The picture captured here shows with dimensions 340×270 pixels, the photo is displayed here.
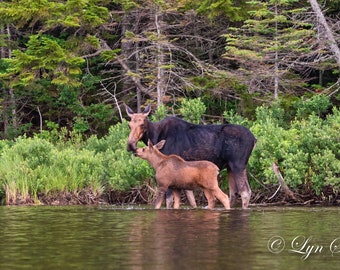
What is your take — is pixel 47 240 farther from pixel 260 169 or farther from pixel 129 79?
pixel 129 79

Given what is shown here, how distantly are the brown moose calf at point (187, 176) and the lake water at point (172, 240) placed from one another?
4.64 feet

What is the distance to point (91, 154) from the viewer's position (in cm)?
2333

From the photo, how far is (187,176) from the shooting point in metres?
17.3

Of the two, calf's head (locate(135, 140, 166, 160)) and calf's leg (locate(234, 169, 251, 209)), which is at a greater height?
calf's head (locate(135, 140, 166, 160))

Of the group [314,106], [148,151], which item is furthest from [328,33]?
[148,151]

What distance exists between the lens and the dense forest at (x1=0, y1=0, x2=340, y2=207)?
2077 cm

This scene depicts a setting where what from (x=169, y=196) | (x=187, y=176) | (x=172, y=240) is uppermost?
(x=187, y=176)

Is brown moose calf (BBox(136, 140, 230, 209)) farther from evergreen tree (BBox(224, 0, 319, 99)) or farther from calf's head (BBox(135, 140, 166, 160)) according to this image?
evergreen tree (BBox(224, 0, 319, 99))

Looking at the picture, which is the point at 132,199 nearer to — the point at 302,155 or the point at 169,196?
the point at 169,196

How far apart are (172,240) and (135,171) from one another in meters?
10.5

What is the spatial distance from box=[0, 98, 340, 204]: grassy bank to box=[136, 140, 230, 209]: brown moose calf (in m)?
2.57

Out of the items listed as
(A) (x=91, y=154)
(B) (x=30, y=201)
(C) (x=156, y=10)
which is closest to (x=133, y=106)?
(C) (x=156, y=10)

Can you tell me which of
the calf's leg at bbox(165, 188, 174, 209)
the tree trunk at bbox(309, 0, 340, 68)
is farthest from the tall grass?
the tree trunk at bbox(309, 0, 340, 68)

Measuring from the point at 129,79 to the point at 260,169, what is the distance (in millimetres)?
13759
